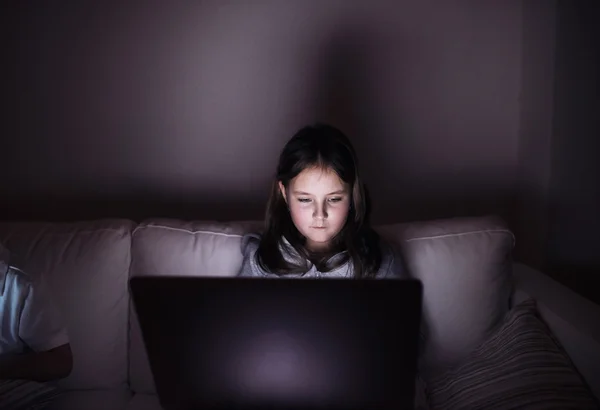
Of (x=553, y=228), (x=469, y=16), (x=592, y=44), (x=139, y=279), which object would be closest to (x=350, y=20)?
(x=469, y=16)

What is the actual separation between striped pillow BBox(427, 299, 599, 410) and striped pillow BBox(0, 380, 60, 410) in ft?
3.16

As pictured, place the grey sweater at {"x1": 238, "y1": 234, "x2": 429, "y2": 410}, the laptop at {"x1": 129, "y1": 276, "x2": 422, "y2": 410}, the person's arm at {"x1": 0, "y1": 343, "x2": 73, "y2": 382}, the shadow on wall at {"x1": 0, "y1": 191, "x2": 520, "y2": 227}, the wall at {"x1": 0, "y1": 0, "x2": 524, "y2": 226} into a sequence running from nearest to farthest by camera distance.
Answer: the laptop at {"x1": 129, "y1": 276, "x2": 422, "y2": 410}
the person's arm at {"x1": 0, "y1": 343, "x2": 73, "y2": 382}
the grey sweater at {"x1": 238, "y1": 234, "x2": 429, "y2": 410}
the wall at {"x1": 0, "y1": 0, "x2": 524, "y2": 226}
the shadow on wall at {"x1": 0, "y1": 191, "x2": 520, "y2": 227}

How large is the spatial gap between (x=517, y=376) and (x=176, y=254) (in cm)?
96

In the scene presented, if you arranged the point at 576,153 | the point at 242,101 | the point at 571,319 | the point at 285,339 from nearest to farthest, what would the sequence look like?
the point at 285,339 → the point at 571,319 → the point at 576,153 → the point at 242,101

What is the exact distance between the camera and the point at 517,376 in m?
1.35

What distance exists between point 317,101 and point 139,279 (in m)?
1.42

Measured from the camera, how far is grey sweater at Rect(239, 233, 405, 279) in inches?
60.7

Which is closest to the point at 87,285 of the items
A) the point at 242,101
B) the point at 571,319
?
the point at 242,101

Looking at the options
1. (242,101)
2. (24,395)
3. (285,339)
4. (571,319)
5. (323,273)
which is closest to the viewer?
(285,339)

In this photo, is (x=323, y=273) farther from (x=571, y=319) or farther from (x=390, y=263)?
(x=571, y=319)

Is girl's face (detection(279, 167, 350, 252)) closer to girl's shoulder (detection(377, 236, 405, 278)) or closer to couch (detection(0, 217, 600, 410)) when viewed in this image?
girl's shoulder (detection(377, 236, 405, 278))

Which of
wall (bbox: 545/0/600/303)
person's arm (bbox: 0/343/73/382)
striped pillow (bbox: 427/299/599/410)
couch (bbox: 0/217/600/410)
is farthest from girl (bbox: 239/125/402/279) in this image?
wall (bbox: 545/0/600/303)

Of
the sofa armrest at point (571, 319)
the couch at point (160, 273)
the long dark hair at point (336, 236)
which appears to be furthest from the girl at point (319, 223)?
the sofa armrest at point (571, 319)

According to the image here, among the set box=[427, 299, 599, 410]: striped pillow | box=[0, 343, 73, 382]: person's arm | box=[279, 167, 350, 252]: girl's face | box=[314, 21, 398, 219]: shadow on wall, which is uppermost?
box=[314, 21, 398, 219]: shadow on wall
